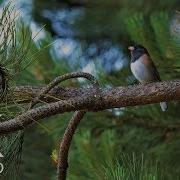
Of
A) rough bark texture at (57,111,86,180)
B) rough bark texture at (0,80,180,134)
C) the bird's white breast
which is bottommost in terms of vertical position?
rough bark texture at (57,111,86,180)

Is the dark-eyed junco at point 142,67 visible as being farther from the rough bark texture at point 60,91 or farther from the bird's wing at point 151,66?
the rough bark texture at point 60,91

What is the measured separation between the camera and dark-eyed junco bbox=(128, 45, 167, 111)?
46.4 inches

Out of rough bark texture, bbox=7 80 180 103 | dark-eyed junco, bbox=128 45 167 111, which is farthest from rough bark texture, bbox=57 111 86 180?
dark-eyed junco, bbox=128 45 167 111

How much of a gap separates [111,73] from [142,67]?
712 millimetres

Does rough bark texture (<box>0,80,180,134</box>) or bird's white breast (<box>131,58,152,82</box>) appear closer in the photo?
rough bark texture (<box>0,80,180,134</box>)

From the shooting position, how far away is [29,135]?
121 inches

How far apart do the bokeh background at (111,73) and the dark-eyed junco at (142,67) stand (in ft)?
0.14

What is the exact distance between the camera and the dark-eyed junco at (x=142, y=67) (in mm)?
1179

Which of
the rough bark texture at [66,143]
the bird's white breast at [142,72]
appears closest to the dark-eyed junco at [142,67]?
the bird's white breast at [142,72]

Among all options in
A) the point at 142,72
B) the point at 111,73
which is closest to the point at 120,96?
the point at 142,72

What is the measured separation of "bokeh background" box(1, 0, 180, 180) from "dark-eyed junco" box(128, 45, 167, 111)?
0.14ft

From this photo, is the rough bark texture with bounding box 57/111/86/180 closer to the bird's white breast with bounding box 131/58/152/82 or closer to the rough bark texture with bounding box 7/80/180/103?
the rough bark texture with bounding box 7/80/180/103

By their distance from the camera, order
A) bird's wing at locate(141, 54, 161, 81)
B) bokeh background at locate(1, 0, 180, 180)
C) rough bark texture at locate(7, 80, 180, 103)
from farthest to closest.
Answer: bird's wing at locate(141, 54, 161, 81), bokeh background at locate(1, 0, 180, 180), rough bark texture at locate(7, 80, 180, 103)

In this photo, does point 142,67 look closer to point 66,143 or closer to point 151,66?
point 151,66
